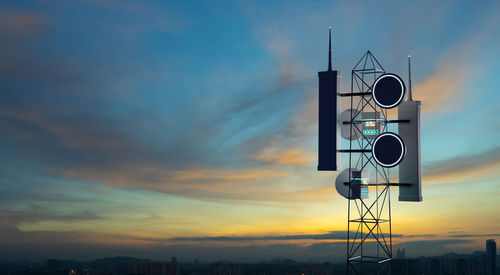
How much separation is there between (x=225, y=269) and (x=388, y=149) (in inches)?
2170

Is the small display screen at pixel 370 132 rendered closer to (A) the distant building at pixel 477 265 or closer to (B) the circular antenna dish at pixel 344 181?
(B) the circular antenna dish at pixel 344 181

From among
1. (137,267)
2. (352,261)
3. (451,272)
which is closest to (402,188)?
(352,261)

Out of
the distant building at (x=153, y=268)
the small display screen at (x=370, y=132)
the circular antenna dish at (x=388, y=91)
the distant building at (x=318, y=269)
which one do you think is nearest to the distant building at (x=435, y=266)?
the distant building at (x=318, y=269)

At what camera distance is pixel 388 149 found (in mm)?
19594

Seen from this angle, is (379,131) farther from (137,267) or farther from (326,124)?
(137,267)

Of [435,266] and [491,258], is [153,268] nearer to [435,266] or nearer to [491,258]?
[435,266]

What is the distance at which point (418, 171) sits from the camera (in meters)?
20.1

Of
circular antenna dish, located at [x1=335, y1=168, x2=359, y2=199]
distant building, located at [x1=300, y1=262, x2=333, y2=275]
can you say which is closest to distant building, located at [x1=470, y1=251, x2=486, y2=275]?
distant building, located at [x1=300, y1=262, x2=333, y2=275]

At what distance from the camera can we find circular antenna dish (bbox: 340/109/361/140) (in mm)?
20828

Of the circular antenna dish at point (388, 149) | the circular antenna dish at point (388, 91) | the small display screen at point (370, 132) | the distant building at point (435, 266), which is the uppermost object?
the circular antenna dish at point (388, 91)

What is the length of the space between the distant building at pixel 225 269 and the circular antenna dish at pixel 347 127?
52461 millimetres

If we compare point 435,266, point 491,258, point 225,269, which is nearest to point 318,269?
point 225,269

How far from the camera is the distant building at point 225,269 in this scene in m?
69.2

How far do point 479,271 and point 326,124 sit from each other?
77.7 meters
